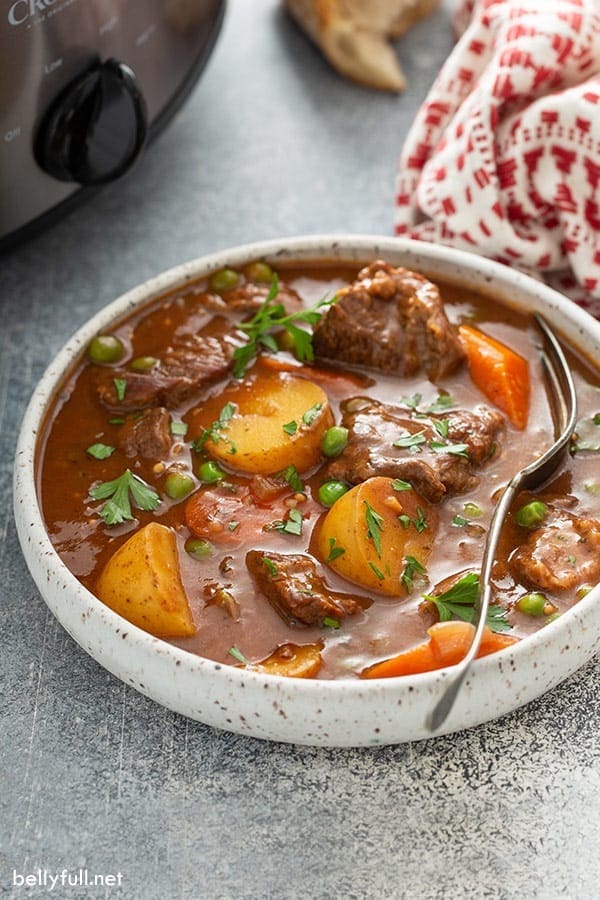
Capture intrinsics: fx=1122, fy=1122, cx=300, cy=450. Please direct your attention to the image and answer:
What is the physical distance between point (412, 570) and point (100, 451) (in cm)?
67

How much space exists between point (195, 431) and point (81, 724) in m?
0.61

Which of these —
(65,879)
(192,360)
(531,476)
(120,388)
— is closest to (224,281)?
(192,360)

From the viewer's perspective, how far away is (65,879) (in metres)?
1.77

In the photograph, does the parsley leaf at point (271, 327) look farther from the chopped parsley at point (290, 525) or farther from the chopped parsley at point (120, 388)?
the chopped parsley at point (290, 525)

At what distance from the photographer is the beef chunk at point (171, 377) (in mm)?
2289

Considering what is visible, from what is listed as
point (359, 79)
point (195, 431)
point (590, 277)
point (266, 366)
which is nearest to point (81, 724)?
point (195, 431)

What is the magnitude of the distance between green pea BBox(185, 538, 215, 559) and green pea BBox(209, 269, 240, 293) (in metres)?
0.72

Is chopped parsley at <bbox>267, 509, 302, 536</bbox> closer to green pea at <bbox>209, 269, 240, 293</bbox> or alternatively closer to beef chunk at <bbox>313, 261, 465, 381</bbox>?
beef chunk at <bbox>313, 261, 465, 381</bbox>

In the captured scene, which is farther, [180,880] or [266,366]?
[266,366]

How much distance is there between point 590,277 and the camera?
2.61 meters

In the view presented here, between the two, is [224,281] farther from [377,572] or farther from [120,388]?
[377,572]

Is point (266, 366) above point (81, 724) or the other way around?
above

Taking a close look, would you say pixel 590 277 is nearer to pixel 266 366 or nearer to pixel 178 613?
pixel 266 366

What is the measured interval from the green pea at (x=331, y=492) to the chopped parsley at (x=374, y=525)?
0.08 meters
